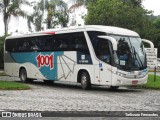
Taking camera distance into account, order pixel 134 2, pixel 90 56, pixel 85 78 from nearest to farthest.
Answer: pixel 90 56 < pixel 85 78 < pixel 134 2

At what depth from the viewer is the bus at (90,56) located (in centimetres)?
2006

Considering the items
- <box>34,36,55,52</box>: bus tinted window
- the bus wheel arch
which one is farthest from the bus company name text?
the bus wheel arch

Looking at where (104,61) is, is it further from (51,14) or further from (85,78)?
(51,14)

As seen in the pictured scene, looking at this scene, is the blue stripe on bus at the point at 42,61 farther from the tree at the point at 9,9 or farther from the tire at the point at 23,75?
the tree at the point at 9,9

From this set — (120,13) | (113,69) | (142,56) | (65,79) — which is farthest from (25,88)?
(120,13)

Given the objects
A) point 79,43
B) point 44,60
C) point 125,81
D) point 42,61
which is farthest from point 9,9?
point 125,81

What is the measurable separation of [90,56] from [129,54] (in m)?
2.01

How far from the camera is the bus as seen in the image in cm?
2006

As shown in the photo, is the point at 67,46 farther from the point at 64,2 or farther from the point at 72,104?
the point at 64,2

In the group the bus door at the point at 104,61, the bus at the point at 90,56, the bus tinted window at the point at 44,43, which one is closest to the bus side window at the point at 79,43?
the bus at the point at 90,56

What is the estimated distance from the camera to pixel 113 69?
19906 mm

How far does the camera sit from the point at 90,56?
68.8 feet

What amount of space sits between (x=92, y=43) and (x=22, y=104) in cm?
788

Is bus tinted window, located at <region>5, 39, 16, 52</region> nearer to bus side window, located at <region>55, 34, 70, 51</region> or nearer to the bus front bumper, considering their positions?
bus side window, located at <region>55, 34, 70, 51</region>
